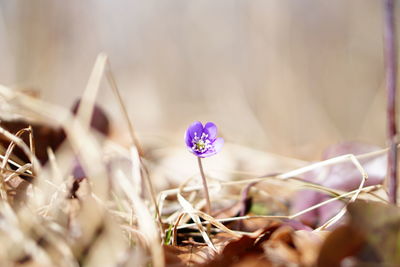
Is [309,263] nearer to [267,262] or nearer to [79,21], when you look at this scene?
[267,262]

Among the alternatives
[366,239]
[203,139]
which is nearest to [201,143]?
[203,139]

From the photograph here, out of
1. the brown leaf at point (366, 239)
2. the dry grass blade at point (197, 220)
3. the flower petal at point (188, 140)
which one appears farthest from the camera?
the flower petal at point (188, 140)

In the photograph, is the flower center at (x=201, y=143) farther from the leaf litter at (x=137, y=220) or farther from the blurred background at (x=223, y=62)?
the blurred background at (x=223, y=62)

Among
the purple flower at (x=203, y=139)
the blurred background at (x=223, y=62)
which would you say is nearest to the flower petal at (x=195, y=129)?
the purple flower at (x=203, y=139)

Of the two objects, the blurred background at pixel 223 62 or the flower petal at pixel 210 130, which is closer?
the flower petal at pixel 210 130

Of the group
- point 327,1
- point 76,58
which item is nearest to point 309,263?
point 76,58

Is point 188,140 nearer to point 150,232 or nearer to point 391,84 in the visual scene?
point 150,232

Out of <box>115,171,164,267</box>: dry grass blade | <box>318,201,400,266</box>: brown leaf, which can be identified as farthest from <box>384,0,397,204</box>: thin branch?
<box>115,171,164,267</box>: dry grass blade
